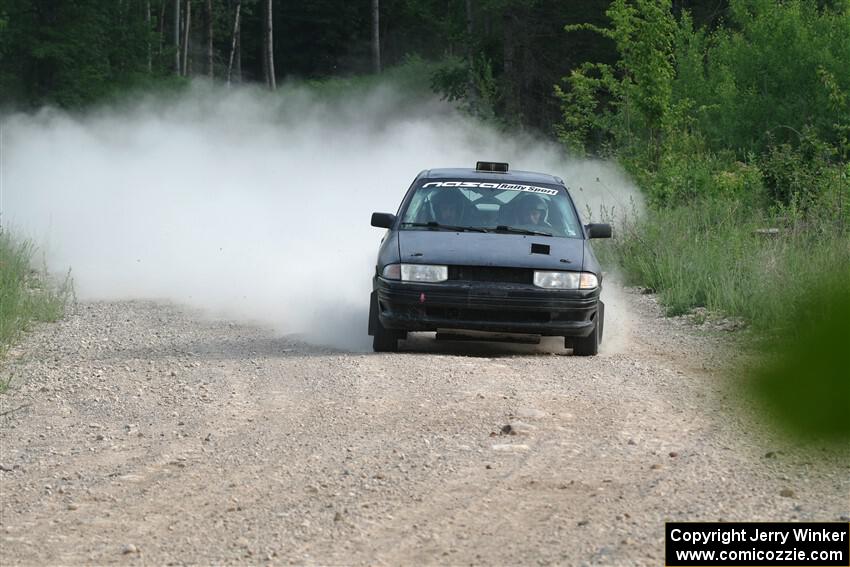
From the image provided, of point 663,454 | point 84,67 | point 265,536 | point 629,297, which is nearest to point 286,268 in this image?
point 629,297

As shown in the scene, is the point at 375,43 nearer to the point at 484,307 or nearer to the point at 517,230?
the point at 517,230

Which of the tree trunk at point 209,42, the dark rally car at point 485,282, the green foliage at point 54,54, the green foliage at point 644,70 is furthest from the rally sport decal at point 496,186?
the tree trunk at point 209,42

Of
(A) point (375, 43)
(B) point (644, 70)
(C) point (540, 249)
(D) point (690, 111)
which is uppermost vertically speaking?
(A) point (375, 43)

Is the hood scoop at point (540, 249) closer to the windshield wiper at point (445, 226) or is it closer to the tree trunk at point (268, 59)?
the windshield wiper at point (445, 226)

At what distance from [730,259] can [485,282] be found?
5.59m

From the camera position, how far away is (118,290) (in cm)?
1748

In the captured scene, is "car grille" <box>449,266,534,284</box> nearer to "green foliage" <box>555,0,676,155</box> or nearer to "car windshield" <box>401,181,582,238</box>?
"car windshield" <box>401,181,582,238</box>

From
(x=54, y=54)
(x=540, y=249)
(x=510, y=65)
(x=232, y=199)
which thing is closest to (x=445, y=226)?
(x=540, y=249)

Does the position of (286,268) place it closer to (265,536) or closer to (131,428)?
(131,428)

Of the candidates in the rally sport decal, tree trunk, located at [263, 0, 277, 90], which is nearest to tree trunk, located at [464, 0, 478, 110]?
the rally sport decal

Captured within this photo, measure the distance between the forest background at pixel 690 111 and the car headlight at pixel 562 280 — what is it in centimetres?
151

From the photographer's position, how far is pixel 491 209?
12.3m

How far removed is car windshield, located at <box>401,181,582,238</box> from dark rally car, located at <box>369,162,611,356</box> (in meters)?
0.03

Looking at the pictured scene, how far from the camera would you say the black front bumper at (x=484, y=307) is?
11.0 m
